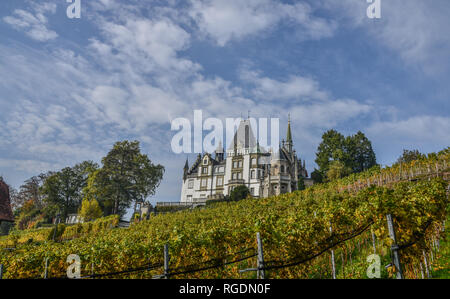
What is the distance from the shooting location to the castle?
175ft

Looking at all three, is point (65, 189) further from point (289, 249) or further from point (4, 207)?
point (289, 249)

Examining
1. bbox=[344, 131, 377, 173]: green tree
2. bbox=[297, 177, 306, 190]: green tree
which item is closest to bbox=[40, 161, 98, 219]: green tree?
bbox=[297, 177, 306, 190]: green tree

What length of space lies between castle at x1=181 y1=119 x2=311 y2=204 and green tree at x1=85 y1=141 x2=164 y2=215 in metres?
8.51

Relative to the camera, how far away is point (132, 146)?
2079 inches

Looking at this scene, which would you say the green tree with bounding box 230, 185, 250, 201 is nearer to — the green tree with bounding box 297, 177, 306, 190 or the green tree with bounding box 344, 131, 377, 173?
the green tree with bounding box 297, 177, 306, 190

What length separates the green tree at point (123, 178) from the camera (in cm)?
4816

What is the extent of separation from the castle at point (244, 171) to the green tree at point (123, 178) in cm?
851

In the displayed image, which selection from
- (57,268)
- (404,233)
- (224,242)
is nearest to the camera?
(404,233)

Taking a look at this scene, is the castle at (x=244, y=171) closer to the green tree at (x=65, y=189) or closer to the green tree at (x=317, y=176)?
the green tree at (x=317, y=176)

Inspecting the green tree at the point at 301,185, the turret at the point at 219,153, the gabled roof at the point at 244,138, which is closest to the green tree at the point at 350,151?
the green tree at the point at 301,185

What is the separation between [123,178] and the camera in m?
49.8
